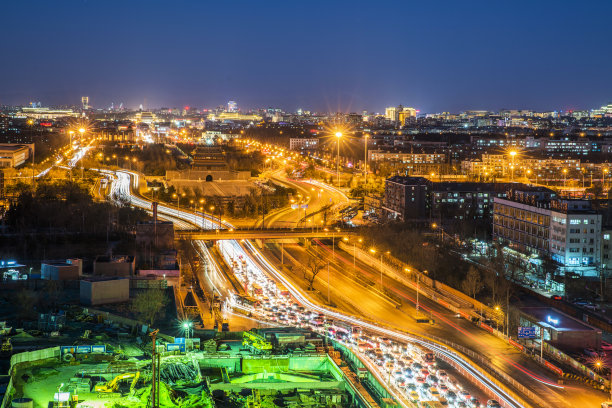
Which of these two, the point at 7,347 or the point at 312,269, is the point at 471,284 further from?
the point at 7,347

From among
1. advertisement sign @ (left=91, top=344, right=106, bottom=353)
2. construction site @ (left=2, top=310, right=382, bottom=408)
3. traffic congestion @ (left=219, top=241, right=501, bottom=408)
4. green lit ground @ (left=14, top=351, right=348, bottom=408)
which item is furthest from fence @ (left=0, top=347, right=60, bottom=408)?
traffic congestion @ (left=219, top=241, right=501, bottom=408)

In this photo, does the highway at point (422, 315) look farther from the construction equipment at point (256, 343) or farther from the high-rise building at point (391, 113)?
the high-rise building at point (391, 113)

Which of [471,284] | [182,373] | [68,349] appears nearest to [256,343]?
[182,373]

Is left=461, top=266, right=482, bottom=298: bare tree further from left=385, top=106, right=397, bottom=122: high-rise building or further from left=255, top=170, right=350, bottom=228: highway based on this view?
left=385, top=106, right=397, bottom=122: high-rise building

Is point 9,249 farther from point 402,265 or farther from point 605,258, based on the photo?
point 605,258

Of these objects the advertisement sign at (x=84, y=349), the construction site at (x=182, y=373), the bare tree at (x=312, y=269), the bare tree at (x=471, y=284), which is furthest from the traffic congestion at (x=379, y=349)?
the advertisement sign at (x=84, y=349)

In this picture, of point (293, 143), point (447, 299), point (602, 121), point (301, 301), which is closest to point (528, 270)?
point (447, 299)
